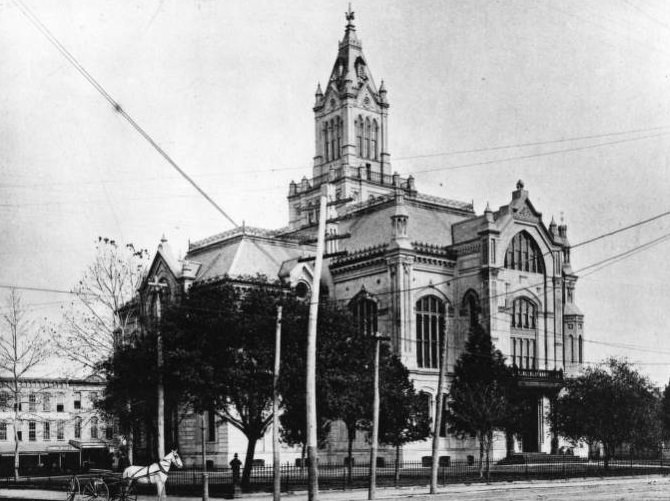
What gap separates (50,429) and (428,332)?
4275cm

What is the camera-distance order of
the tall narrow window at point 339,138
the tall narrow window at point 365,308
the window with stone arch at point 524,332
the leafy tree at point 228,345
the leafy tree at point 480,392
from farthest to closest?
1. the tall narrow window at point 339,138
2. the window with stone arch at point 524,332
3. the tall narrow window at point 365,308
4. the leafy tree at point 480,392
5. the leafy tree at point 228,345

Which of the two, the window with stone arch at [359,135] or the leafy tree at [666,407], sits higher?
the window with stone arch at [359,135]

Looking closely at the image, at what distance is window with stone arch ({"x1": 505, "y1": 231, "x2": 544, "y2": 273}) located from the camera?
218 ft

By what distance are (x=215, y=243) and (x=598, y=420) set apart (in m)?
→ 30.4

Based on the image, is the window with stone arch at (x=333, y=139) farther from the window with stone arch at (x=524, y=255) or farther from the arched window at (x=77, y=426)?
the arched window at (x=77, y=426)

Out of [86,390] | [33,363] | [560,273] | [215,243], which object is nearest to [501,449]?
[560,273]

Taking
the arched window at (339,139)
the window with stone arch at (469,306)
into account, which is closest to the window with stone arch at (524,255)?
the window with stone arch at (469,306)

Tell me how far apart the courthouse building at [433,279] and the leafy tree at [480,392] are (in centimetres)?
500

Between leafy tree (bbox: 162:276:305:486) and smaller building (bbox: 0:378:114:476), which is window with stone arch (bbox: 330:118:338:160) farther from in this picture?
leafy tree (bbox: 162:276:305:486)

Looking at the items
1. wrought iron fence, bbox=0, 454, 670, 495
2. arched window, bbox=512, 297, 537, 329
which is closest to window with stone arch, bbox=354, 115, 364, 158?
arched window, bbox=512, 297, 537, 329

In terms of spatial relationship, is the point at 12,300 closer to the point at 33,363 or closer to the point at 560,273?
the point at 33,363

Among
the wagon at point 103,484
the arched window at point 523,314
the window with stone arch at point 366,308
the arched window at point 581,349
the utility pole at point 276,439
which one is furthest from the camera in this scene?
the arched window at point 581,349

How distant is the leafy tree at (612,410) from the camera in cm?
5628

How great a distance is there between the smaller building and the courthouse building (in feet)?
49.9
